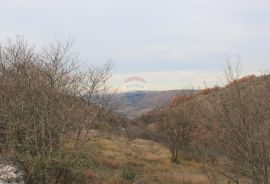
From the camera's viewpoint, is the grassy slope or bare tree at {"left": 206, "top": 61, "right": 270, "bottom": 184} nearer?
bare tree at {"left": 206, "top": 61, "right": 270, "bottom": 184}

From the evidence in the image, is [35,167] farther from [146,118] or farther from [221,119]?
[146,118]

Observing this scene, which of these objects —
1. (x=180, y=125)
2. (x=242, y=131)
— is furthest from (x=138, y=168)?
(x=242, y=131)

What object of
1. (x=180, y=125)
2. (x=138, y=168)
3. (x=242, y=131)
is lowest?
(x=138, y=168)

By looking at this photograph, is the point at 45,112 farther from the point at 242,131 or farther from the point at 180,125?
the point at 180,125

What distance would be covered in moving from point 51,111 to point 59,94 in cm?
88

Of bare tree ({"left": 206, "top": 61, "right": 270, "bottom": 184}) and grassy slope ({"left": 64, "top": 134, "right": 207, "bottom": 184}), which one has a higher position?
bare tree ({"left": 206, "top": 61, "right": 270, "bottom": 184})

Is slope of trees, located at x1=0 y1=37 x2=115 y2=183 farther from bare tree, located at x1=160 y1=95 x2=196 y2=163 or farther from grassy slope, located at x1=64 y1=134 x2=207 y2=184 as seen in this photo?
bare tree, located at x1=160 y1=95 x2=196 y2=163

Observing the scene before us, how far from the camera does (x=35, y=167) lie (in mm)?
10297

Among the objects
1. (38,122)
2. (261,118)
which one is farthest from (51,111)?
(261,118)

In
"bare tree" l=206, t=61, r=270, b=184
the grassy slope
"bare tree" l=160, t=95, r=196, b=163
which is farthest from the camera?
"bare tree" l=160, t=95, r=196, b=163

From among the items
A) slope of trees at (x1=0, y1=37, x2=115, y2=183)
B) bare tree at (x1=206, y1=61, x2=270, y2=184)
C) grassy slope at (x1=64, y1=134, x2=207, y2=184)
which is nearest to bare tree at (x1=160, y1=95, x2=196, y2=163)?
grassy slope at (x1=64, y1=134, x2=207, y2=184)

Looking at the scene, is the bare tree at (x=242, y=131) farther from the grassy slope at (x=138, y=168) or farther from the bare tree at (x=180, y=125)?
the bare tree at (x=180, y=125)

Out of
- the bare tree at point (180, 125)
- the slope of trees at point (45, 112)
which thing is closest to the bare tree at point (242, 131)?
the slope of trees at point (45, 112)

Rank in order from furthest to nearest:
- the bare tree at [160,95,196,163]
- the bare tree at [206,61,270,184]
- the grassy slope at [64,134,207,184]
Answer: the bare tree at [160,95,196,163] → the grassy slope at [64,134,207,184] → the bare tree at [206,61,270,184]
